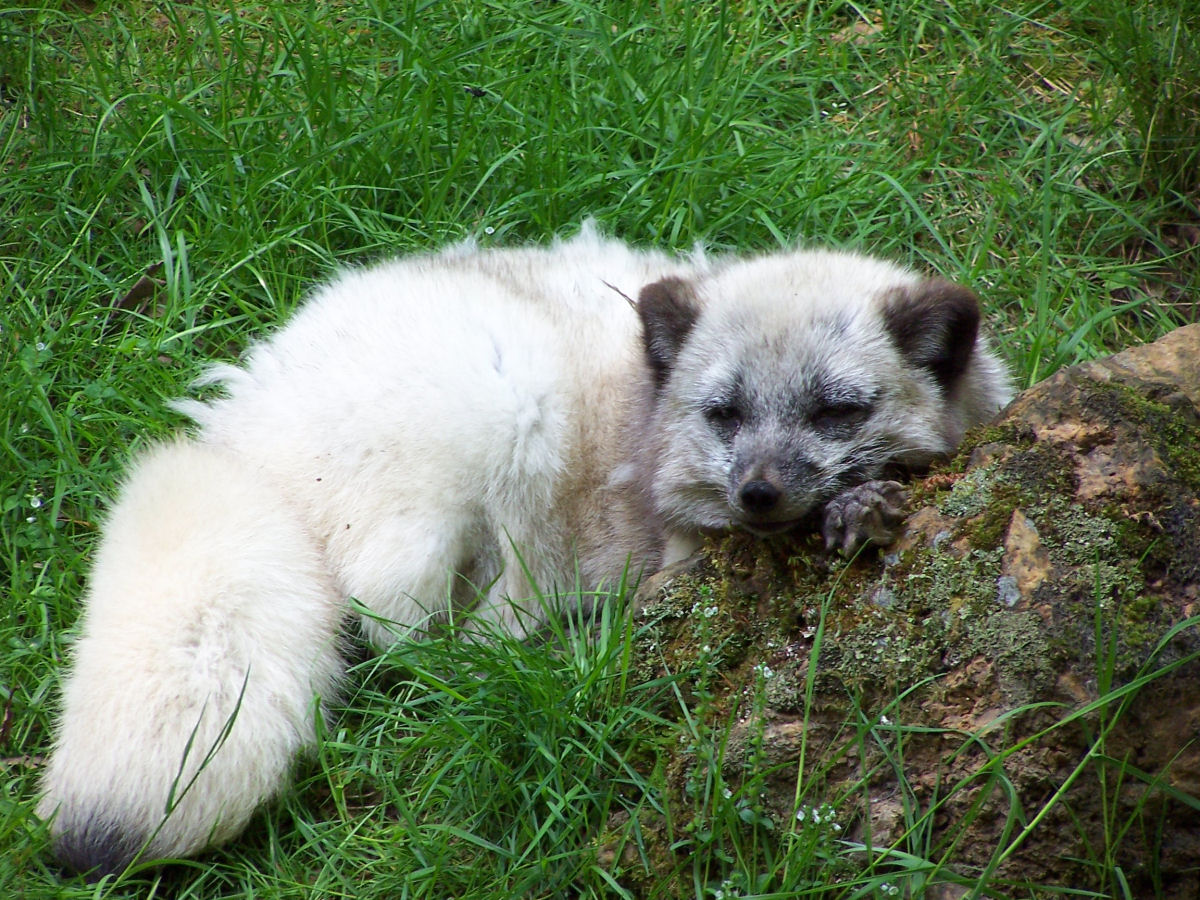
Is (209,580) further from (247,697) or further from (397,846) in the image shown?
(397,846)

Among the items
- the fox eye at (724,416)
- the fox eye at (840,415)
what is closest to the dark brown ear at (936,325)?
the fox eye at (840,415)

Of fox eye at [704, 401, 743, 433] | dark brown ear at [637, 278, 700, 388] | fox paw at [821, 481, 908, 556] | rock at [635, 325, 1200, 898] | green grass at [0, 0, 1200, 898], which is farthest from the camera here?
green grass at [0, 0, 1200, 898]

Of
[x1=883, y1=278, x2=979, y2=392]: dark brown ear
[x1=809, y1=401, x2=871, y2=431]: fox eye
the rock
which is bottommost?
the rock

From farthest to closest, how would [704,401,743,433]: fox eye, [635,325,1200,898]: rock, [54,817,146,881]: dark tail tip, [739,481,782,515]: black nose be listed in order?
[704,401,743,433]: fox eye
[739,481,782,515]: black nose
[54,817,146,881]: dark tail tip
[635,325,1200,898]: rock

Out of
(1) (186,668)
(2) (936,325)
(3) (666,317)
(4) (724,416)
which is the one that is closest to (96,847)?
(1) (186,668)

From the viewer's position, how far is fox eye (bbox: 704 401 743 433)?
3.89m

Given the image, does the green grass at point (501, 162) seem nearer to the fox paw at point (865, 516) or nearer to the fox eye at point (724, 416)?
the fox eye at point (724, 416)

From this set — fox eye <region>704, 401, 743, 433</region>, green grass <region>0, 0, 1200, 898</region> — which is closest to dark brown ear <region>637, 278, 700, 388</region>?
fox eye <region>704, 401, 743, 433</region>

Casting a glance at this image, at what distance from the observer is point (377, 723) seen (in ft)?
12.9

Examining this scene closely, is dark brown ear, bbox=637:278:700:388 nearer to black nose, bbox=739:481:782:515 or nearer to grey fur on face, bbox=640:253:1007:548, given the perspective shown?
grey fur on face, bbox=640:253:1007:548

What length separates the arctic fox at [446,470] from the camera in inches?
134

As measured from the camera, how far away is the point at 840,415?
3.79 metres

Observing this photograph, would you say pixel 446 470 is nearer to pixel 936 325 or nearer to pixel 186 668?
pixel 186 668

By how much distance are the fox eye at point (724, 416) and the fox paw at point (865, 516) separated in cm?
52
